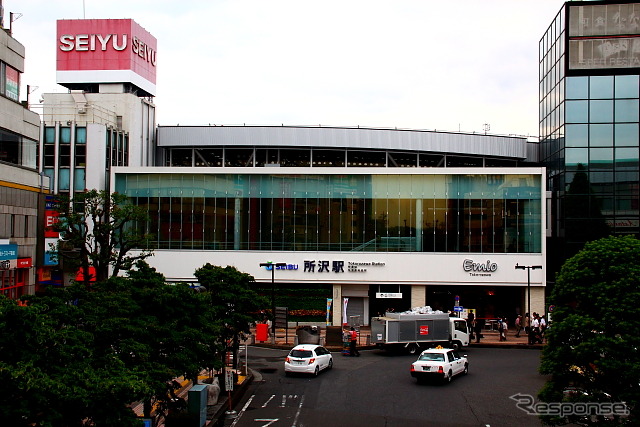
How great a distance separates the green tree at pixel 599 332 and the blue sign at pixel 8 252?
21252 mm

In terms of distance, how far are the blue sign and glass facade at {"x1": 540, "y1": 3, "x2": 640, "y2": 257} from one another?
36.3 meters

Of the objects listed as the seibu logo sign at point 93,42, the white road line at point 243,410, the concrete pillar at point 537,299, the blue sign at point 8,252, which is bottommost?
the white road line at point 243,410

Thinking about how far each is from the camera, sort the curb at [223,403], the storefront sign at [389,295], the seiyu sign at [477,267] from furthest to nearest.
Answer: the seiyu sign at [477,267] → the storefront sign at [389,295] → the curb at [223,403]

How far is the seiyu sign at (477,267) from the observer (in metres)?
48.2

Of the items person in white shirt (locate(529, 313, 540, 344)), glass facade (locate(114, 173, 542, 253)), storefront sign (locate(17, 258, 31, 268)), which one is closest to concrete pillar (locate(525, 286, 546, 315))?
glass facade (locate(114, 173, 542, 253))

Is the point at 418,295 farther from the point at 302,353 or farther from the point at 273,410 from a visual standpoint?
the point at 273,410

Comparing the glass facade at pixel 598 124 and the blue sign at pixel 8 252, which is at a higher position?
the glass facade at pixel 598 124

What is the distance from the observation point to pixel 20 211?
2947 centimetres

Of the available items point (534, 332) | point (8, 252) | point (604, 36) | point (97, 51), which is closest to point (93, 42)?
point (97, 51)

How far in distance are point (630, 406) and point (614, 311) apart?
88.9 inches

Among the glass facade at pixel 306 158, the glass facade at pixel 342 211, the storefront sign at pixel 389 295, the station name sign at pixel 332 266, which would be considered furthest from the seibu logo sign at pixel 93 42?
the storefront sign at pixel 389 295

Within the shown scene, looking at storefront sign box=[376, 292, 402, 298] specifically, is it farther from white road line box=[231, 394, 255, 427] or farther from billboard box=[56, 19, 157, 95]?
billboard box=[56, 19, 157, 95]

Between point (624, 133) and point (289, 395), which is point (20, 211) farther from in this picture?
point (624, 133)

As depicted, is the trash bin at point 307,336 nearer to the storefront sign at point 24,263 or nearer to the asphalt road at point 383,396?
the asphalt road at point 383,396
